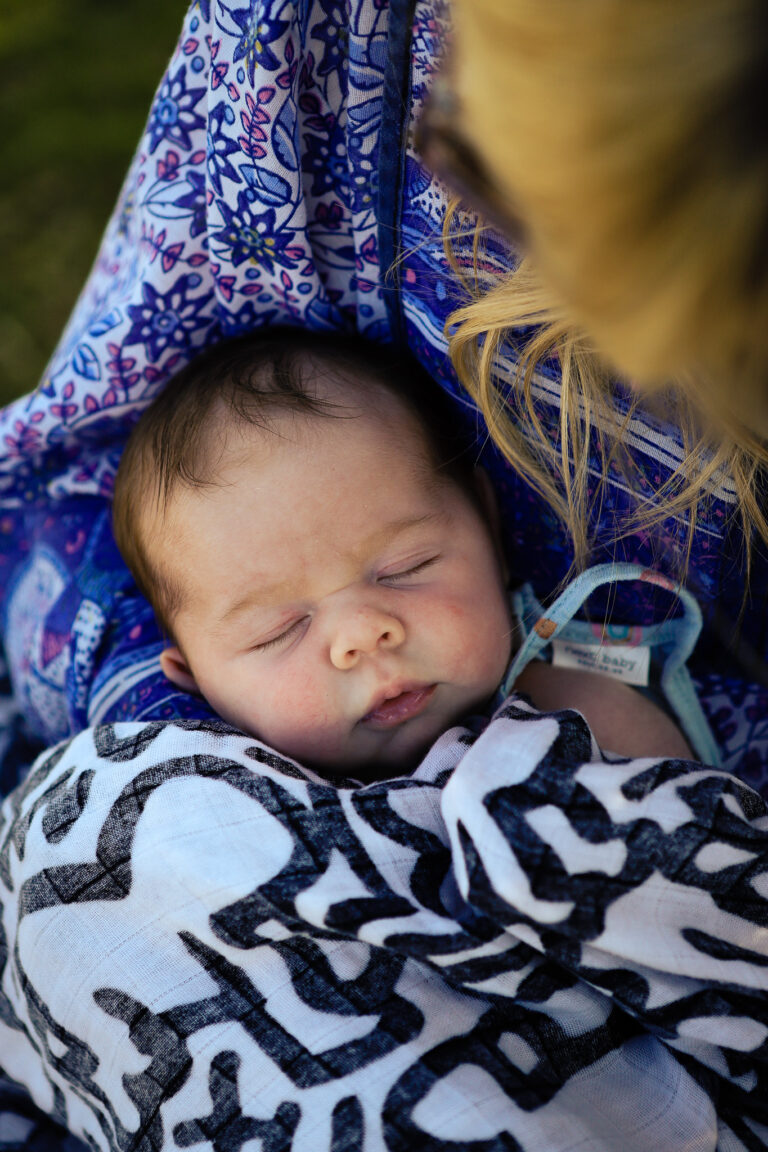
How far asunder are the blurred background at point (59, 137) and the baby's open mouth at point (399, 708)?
1.45 metres

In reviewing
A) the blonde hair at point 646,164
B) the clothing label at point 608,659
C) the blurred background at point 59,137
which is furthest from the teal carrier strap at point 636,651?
the blurred background at point 59,137

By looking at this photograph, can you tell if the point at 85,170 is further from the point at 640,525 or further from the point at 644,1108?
the point at 644,1108

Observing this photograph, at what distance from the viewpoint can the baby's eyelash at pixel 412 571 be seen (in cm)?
98

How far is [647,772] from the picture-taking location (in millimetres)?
787

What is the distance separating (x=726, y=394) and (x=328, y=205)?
0.59 meters

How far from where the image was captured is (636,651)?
1.08 meters

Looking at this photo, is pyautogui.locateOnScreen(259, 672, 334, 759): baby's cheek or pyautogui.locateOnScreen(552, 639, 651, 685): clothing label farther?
pyautogui.locateOnScreen(552, 639, 651, 685): clothing label

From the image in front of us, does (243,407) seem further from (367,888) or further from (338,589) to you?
(367,888)

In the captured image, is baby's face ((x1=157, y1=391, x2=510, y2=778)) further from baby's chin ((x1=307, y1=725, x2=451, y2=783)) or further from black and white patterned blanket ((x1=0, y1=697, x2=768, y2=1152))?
black and white patterned blanket ((x1=0, y1=697, x2=768, y2=1152))

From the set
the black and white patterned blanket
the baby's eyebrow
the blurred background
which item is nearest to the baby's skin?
the baby's eyebrow

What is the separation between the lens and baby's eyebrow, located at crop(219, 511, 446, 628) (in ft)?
3.19

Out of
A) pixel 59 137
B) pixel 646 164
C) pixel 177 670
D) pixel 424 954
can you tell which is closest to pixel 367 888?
pixel 424 954

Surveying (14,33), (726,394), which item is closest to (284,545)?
(726,394)

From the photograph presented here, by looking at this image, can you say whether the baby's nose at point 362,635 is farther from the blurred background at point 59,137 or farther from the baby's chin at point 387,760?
the blurred background at point 59,137
